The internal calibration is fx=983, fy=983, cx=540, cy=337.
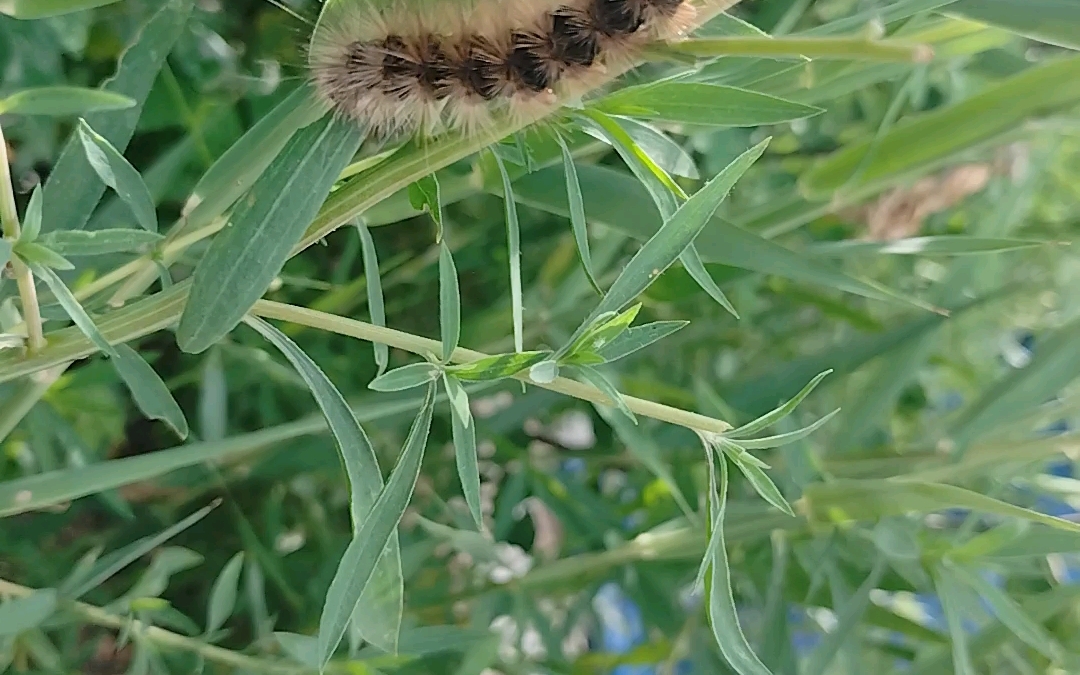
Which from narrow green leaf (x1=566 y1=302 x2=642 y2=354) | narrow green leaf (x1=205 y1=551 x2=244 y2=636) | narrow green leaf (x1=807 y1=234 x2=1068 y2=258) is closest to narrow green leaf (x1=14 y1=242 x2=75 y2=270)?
narrow green leaf (x1=566 y1=302 x2=642 y2=354)

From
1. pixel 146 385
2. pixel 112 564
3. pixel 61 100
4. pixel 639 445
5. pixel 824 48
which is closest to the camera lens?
pixel 824 48

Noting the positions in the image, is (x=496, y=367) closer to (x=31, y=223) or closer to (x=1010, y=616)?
(x=31, y=223)

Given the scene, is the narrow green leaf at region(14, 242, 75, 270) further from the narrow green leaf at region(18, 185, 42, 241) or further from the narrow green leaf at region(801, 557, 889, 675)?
the narrow green leaf at region(801, 557, 889, 675)

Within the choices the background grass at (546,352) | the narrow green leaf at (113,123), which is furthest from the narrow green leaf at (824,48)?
the narrow green leaf at (113,123)

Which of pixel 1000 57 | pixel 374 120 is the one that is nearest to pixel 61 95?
pixel 374 120

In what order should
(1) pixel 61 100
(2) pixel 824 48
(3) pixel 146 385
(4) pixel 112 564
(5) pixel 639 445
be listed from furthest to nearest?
1. (5) pixel 639 445
2. (4) pixel 112 564
3. (3) pixel 146 385
4. (1) pixel 61 100
5. (2) pixel 824 48

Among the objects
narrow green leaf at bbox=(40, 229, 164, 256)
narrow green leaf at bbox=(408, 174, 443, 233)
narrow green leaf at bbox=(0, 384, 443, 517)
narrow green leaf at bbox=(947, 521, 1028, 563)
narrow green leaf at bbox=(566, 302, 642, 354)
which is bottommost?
narrow green leaf at bbox=(947, 521, 1028, 563)

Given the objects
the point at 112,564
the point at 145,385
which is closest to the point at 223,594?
the point at 112,564

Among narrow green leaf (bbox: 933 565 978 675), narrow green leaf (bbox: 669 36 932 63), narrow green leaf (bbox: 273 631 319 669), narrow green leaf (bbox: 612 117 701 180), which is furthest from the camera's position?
narrow green leaf (bbox: 933 565 978 675)
